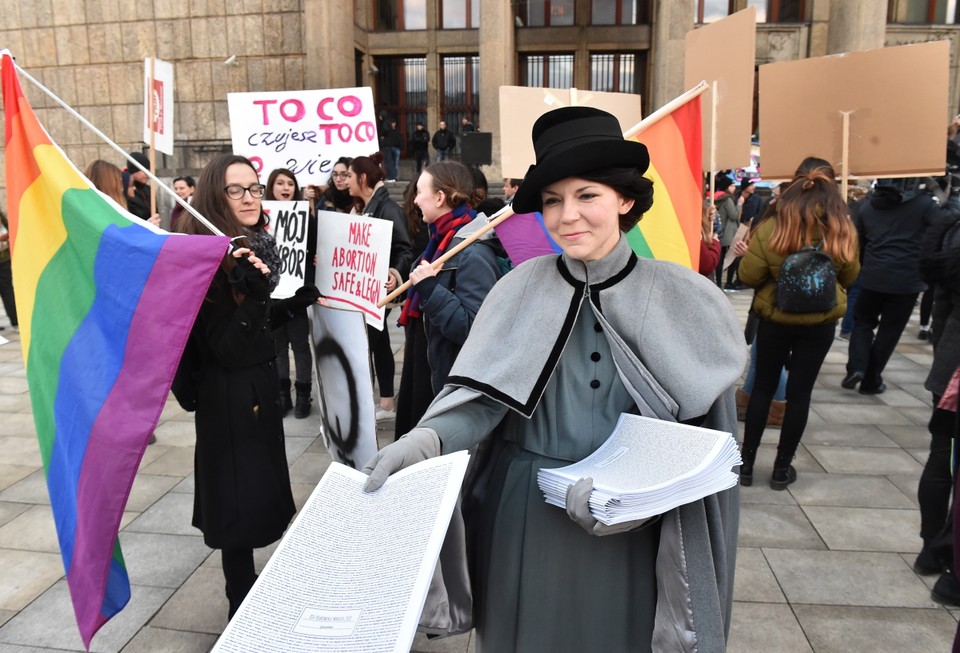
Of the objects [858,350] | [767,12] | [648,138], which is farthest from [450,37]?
[648,138]

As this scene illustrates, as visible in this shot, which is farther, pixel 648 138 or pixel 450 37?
pixel 450 37

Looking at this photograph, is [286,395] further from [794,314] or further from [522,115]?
[794,314]

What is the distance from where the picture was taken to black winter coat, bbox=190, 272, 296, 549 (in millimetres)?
2646

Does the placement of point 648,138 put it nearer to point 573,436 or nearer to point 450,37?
point 573,436

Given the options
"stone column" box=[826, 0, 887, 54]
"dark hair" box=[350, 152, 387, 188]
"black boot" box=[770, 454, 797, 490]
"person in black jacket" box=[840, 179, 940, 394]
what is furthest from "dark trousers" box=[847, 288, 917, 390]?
"stone column" box=[826, 0, 887, 54]

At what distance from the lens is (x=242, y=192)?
2.85m

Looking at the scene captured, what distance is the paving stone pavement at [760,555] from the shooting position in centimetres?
298

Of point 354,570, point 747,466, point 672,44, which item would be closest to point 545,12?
point 672,44

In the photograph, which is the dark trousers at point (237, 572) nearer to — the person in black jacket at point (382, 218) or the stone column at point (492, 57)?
the person in black jacket at point (382, 218)

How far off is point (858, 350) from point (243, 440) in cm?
584

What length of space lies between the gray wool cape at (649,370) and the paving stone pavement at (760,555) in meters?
0.10

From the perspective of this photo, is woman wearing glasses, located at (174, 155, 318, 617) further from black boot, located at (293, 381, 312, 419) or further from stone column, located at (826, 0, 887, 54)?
stone column, located at (826, 0, 887, 54)

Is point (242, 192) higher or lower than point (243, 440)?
higher

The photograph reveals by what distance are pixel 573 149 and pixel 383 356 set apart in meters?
4.23
